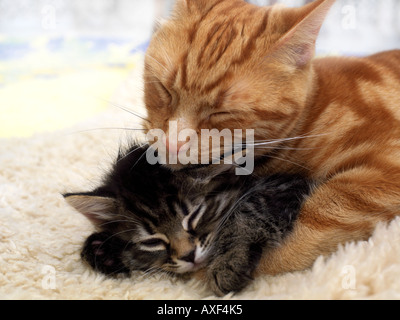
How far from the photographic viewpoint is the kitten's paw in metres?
1.18

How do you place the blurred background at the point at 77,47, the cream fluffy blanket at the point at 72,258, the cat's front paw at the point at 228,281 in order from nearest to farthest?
1. the cream fluffy blanket at the point at 72,258
2. the cat's front paw at the point at 228,281
3. the blurred background at the point at 77,47

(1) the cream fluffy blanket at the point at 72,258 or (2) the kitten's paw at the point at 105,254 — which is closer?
(1) the cream fluffy blanket at the point at 72,258

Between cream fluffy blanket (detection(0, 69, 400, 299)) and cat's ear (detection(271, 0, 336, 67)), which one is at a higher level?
cat's ear (detection(271, 0, 336, 67))

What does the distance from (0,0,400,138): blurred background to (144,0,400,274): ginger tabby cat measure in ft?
4.71

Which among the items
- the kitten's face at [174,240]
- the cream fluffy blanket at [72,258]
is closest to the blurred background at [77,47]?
the cream fluffy blanket at [72,258]

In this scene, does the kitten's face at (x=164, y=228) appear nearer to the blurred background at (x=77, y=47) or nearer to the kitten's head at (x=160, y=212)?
the kitten's head at (x=160, y=212)

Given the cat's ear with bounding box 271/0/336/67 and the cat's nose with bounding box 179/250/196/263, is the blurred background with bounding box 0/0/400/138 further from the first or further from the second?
the cat's nose with bounding box 179/250/196/263

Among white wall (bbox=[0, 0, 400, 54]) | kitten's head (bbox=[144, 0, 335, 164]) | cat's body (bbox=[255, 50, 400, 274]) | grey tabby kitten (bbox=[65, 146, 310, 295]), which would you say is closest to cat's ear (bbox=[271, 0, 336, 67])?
kitten's head (bbox=[144, 0, 335, 164])

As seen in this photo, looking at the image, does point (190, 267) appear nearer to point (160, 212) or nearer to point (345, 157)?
point (160, 212)

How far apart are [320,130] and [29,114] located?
202cm

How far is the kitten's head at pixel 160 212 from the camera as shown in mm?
1146

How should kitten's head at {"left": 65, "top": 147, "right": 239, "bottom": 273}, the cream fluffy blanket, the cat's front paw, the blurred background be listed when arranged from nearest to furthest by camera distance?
1. the cream fluffy blanket
2. the cat's front paw
3. kitten's head at {"left": 65, "top": 147, "right": 239, "bottom": 273}
4. the blurred background

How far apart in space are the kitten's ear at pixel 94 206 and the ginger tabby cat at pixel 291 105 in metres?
0.25
